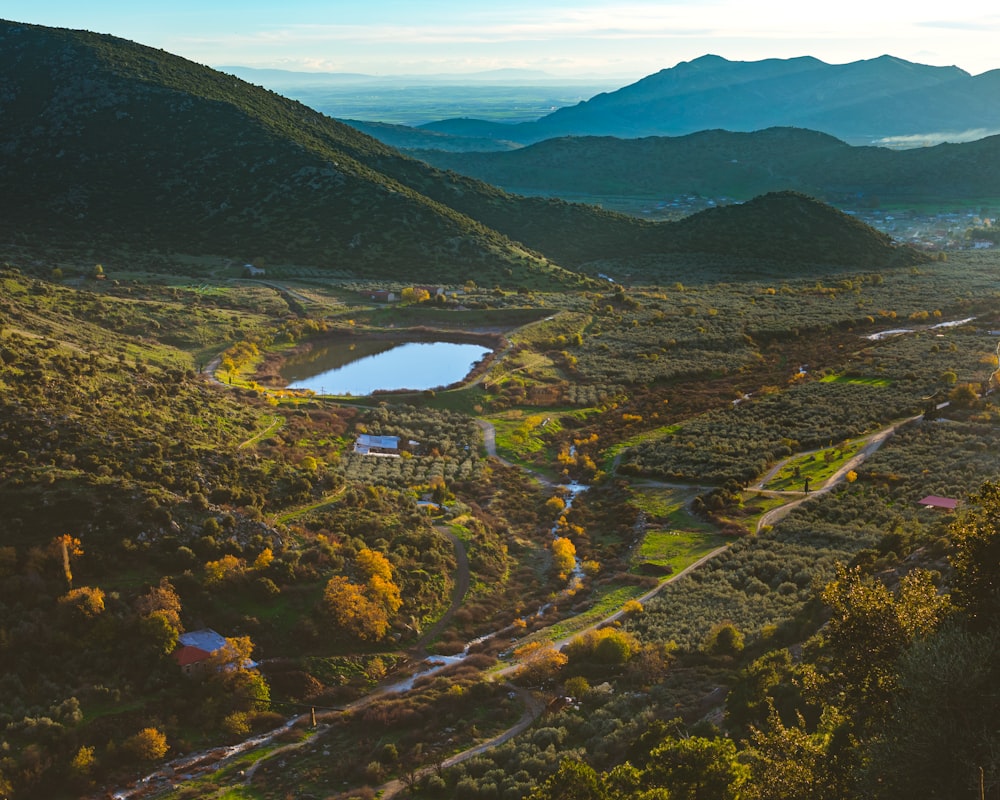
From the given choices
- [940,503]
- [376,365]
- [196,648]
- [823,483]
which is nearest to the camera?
[196,648]

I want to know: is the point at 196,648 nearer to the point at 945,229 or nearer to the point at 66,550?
the point at 66,550

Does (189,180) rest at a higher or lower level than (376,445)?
higher

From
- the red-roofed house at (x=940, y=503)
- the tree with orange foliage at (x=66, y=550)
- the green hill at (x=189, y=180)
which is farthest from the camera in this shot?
the green hill at (x=189, y=180)

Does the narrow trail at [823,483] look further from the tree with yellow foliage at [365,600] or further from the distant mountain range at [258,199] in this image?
the distant mountain range at [258,199]

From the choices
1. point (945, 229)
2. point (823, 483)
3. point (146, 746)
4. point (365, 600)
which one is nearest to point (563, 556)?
point (365, 600)

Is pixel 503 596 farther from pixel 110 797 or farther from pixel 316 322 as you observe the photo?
pixel 316 322

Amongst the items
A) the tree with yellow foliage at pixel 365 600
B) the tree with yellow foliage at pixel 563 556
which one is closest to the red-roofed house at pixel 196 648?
the tree with yellow foliage at pixel 365 600

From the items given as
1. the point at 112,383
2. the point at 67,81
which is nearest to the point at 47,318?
the point at 112,383
